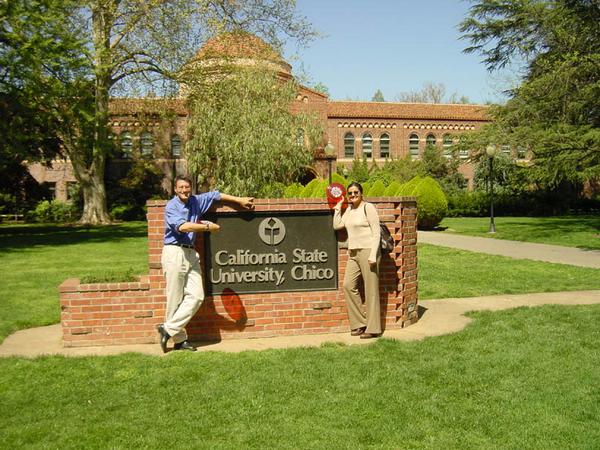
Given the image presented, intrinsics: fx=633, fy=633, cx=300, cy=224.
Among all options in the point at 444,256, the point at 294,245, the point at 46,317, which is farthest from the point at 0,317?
the point at 444,256

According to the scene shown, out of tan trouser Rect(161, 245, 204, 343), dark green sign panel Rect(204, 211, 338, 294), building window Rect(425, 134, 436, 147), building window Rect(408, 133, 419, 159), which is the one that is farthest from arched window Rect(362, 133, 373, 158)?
tan trouser Rect(161, 245, 204, 343)

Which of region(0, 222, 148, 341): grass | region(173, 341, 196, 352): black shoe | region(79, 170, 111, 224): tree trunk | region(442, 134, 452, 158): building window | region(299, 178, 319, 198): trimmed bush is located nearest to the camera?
region(173, 341, 196, 352): black shoe

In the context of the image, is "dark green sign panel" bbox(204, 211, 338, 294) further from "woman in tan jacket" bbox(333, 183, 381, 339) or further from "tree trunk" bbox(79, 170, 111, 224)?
"tree trunk" bbox(79, 170, 111, 224)

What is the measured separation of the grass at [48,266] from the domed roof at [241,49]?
9129 mm

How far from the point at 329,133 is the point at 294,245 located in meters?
43.0

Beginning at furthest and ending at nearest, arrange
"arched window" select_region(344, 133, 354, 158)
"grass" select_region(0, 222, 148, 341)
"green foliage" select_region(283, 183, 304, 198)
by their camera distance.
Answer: "arched window" select_region(344, 133, 354, 158) < "green foliage" select_region(283, 183, 304, 198) < "grass" select_region(0, 222, 148, 341)

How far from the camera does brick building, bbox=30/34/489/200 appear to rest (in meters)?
43.6

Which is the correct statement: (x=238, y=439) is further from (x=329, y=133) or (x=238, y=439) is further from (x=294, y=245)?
(x=329, y=133)

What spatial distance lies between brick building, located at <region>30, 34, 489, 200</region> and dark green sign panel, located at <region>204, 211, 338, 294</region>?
30767mm

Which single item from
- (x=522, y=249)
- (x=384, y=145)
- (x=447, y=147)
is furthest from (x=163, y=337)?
(x=384, y=145)

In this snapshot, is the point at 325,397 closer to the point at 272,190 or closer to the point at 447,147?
the point at 272,190

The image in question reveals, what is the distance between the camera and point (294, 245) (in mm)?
6715

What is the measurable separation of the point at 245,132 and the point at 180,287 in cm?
1780

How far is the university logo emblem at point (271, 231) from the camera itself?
Answer: 260 inches
